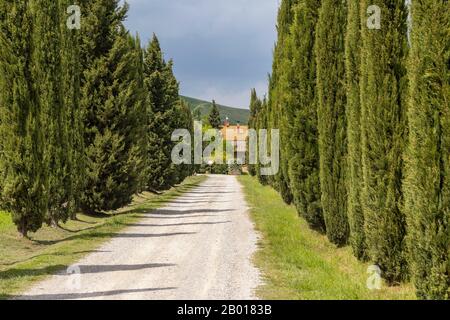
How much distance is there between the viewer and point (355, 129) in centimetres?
1025

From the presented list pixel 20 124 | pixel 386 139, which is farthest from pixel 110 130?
pixel 386 139

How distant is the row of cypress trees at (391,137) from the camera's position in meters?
6.62

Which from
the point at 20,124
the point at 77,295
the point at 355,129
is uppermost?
the point at 20,124

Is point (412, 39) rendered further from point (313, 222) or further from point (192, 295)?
point (313, 222)

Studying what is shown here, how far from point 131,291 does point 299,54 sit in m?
10.7

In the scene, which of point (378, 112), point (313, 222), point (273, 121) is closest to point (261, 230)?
point (313, 222)

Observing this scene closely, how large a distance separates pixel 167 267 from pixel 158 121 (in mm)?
26419

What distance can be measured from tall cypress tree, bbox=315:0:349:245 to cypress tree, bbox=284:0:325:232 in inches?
81.6

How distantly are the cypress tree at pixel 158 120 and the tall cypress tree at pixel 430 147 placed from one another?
→ 94.0ft

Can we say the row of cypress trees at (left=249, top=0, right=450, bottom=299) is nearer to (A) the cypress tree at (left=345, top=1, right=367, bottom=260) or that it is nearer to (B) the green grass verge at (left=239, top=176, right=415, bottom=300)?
(A) the cypress tree at (left=345, top=1, right=367, bottom=260)

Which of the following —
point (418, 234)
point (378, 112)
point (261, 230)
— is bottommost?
point (261, 230)

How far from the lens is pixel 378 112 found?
8.62 m

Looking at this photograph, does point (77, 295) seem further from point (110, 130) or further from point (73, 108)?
point (110, 130)

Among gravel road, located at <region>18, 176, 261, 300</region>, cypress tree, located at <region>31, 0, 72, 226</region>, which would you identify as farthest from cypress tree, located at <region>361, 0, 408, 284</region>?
cypress tree, located at <region>31, 0, 72, 226</region>
